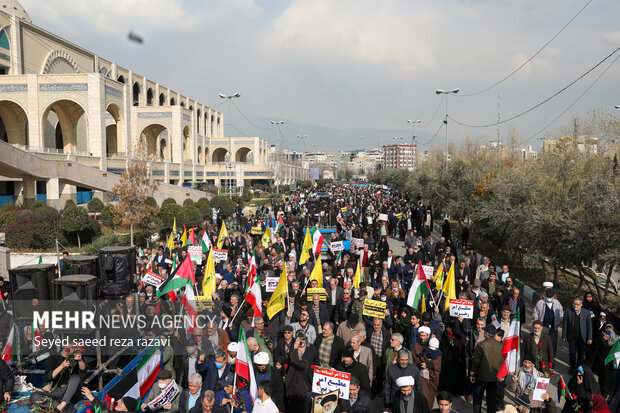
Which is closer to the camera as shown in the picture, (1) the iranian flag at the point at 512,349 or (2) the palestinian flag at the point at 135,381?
(2) the palestinian flag at the point at 135,381

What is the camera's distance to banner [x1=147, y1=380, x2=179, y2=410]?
17.3ft

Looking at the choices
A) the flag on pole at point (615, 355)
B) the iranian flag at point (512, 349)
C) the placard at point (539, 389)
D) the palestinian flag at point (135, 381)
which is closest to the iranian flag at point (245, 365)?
the palestinian flag at point (135, 381)

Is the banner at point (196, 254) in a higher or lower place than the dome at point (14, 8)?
lower

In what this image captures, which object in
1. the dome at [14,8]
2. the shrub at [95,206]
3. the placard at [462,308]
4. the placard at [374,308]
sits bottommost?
the placard at [462,308]

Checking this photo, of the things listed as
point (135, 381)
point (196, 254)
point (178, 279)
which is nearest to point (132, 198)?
point (196, 254)

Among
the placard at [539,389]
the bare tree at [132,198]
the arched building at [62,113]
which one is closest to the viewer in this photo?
the placard at [539,389]

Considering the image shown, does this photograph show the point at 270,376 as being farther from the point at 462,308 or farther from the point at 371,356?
the point at 462,308

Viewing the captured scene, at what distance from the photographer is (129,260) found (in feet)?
34.6

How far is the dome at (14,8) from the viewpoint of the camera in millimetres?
43031

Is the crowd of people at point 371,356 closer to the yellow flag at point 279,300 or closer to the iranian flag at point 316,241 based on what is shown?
the yellow flag at point 279,300

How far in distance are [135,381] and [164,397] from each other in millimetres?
426

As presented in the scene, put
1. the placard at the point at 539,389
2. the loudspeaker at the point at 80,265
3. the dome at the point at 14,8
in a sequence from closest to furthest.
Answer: the placard at the point at 539,389 → the loudspeaker at the point at 80,265 → the dome at the point at 14,8

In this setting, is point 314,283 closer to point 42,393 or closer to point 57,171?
point 42,393

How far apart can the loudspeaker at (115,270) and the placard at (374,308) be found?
6101 millimetres
